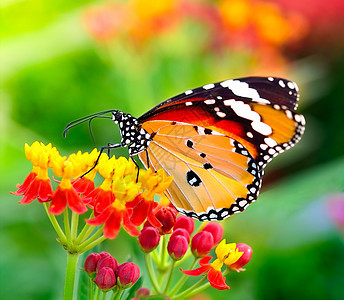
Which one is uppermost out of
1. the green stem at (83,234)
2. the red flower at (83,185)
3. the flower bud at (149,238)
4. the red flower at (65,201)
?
the red flower at (83,185)

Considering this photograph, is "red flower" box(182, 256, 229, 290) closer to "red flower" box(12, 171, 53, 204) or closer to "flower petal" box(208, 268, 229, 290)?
"flower petal" box(208, 268, 229, 290)

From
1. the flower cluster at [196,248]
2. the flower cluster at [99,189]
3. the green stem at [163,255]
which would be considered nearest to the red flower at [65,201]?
the flower cluster at [99,189]

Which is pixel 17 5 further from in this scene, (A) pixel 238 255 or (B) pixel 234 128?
(A) pixel 238 255

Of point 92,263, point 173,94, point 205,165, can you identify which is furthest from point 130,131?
point 173,94

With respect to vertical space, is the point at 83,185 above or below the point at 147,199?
above

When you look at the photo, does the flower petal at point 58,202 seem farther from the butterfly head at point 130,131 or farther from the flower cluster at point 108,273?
the butterfly head at point 130,131

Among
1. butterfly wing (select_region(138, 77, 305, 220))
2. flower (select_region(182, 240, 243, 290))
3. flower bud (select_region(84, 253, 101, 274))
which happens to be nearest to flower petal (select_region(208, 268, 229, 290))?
flower (select_region(182, 240, 243, 290))

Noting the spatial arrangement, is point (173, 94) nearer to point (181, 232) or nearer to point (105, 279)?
point (181, 232)
